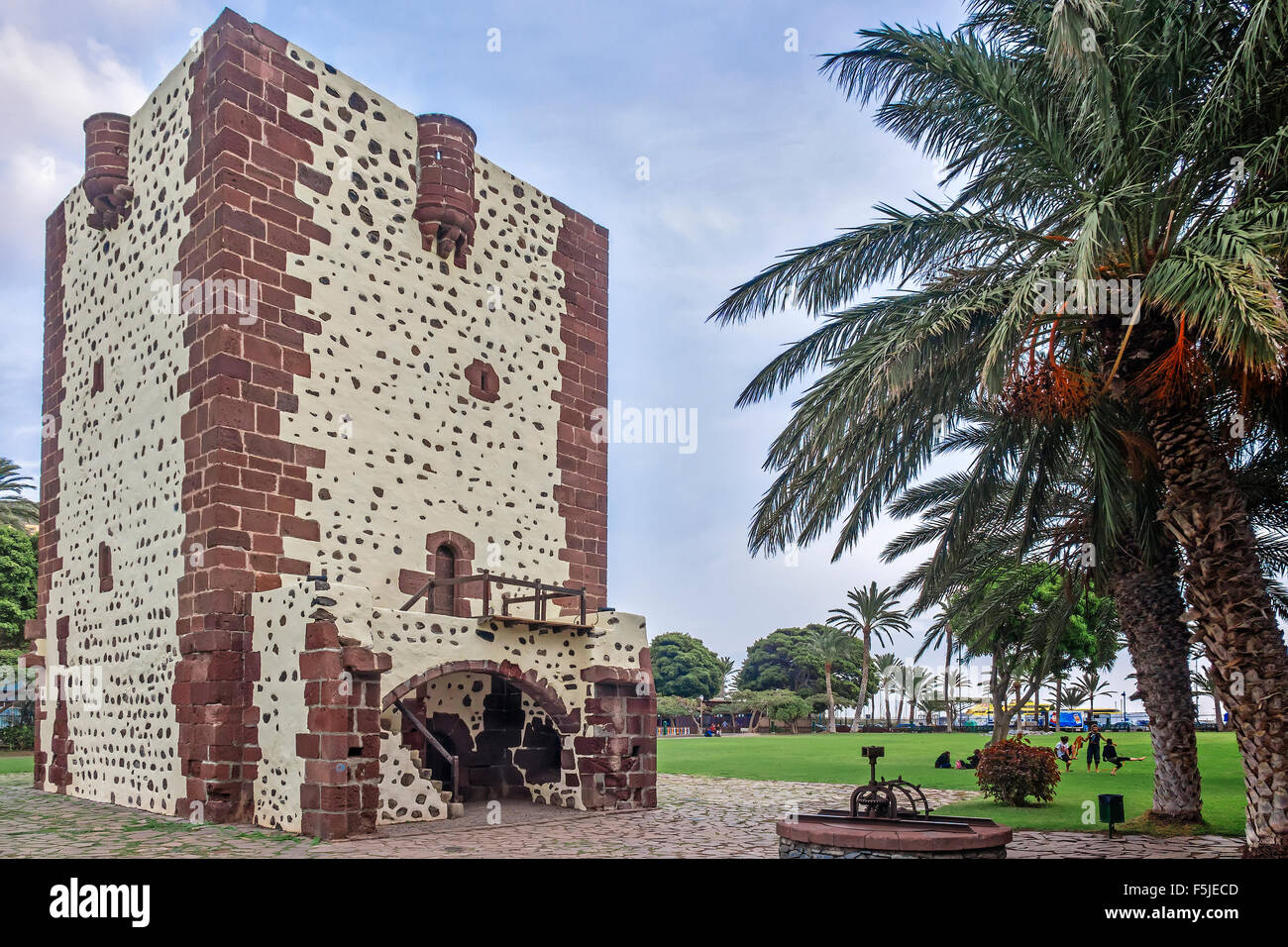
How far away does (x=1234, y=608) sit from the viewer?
959 centimetres

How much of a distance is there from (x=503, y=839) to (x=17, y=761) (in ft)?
73.3

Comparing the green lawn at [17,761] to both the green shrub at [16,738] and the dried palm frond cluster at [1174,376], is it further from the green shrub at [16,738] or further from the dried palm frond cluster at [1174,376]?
the dried palm frond cluster at [1174,376]

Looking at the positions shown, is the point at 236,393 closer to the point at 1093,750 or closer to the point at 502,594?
the point at 502,594

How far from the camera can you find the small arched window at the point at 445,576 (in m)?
15.4

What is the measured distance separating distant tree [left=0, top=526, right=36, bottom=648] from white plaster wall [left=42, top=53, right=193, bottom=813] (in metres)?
18.1

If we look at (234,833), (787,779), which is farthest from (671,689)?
(234,833)

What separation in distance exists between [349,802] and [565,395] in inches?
330

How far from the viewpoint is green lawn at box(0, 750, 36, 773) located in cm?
2418

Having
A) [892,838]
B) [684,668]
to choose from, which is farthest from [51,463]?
[684,668]

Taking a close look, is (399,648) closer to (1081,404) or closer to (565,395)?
(565,395)

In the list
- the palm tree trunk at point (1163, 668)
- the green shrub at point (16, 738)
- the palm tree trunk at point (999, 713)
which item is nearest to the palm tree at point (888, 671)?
the palm tree trunk at point (999, 713)

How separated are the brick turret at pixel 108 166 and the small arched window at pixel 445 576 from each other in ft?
24.3

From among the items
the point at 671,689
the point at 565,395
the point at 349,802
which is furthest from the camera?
the point at 671,689

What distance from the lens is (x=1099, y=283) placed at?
9.83 m
